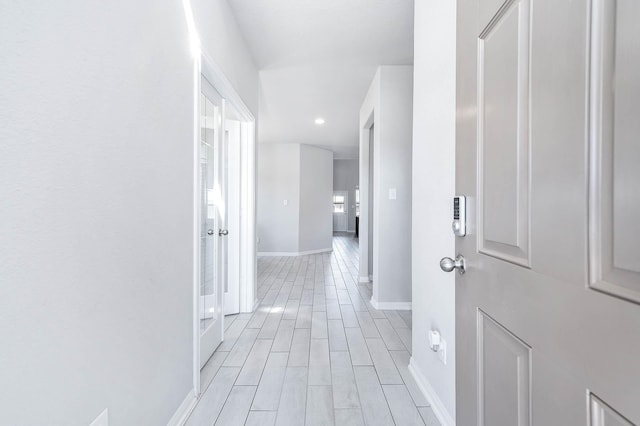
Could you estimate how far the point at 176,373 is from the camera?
4.99ft

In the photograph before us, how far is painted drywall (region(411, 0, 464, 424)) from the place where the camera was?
149 cm

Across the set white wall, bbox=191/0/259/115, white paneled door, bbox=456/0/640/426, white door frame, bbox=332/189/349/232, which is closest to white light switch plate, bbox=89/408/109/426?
white paneled door, bbox=456/0/640/426

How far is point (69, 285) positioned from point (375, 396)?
1585 mm

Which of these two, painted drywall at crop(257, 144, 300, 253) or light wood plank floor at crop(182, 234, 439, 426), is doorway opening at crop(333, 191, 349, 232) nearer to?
painted drywall at crop(257, 144, 300, 253)

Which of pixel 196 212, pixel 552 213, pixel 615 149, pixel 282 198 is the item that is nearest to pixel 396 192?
pixel 196 212

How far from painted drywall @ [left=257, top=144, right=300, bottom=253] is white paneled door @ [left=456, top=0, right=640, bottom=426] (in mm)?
6313

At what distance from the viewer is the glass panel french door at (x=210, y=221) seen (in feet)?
7.20

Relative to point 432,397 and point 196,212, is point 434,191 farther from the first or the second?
point 196,212

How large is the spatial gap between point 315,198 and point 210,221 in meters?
5.30

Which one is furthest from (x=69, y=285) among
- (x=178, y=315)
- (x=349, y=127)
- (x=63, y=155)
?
(x=349, y=127)

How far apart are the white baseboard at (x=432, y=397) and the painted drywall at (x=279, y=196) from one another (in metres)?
5.33

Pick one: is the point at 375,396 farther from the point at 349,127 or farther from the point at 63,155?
the point at 349,127

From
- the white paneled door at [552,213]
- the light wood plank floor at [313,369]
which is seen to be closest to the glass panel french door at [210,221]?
the light wood plank floor at [313,369]

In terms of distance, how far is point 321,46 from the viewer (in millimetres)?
2881
